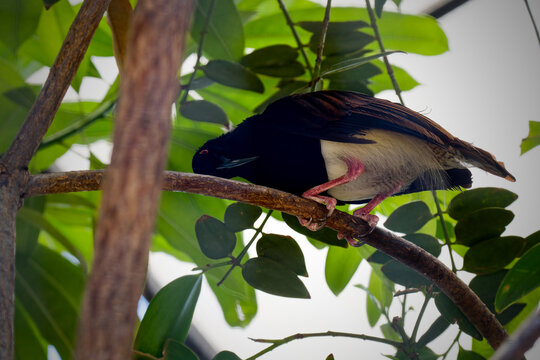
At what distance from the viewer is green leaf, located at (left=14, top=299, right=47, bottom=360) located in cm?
114

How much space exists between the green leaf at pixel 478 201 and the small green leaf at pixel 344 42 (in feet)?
1.44

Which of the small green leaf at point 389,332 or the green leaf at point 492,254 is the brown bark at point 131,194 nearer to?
the green leaf at point 492,254

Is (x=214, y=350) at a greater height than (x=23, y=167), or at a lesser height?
lesser

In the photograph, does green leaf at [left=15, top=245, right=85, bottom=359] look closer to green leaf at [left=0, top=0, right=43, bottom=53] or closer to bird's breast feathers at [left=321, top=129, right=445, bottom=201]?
green leaf at [left=0, top=0, right=43, bottom=53]

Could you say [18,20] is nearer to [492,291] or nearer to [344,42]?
[344,42]

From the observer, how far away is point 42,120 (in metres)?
0.83

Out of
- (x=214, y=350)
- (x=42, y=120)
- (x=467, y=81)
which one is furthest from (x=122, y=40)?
(x=214, y=350)

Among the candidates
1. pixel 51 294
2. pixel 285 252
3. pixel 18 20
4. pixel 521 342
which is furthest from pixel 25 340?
pixel 521 342

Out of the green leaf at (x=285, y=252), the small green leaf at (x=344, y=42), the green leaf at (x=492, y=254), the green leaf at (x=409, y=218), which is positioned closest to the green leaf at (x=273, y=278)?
the green leaf at (x=285, y=252)

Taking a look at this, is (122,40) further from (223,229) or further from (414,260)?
(414,260)

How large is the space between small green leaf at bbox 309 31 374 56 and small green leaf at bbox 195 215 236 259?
50cm

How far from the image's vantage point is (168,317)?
959 mm

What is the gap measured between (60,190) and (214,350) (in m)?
0.89

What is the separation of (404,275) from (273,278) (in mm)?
282
